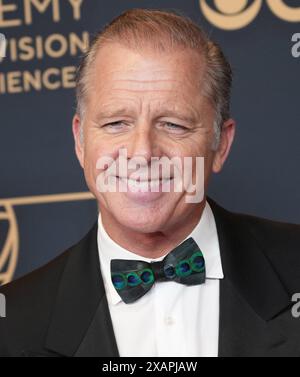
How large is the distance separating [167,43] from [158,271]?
562 millimetres

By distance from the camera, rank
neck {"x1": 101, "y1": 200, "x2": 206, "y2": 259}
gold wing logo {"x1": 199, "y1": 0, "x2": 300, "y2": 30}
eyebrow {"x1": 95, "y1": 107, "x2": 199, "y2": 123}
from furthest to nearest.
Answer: gold wing logo {"x1": 199, "y1": 0, "x2": 300, "y2": 30}, neck {"x1": 101, "y1": 200, "x2": 206, "y2": 259}, eyebrow {"x1": 95, "y1": 107, "x2": 199, "y2": 123}

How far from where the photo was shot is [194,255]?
2.40 meters

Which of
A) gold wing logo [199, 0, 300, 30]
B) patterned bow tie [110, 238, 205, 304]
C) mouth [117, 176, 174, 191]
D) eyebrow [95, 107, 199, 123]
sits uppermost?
gold wing logo [199, 0, 300, 30]

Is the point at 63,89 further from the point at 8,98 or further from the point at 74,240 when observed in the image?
the point at 74,240

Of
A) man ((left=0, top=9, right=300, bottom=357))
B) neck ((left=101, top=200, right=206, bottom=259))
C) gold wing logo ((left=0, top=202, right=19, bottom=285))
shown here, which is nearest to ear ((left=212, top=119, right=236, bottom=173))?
man ((left=0, top=9, right=300, bottom=357))

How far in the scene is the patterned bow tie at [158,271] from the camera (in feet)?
7.73

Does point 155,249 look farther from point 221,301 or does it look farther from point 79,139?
point 79,139

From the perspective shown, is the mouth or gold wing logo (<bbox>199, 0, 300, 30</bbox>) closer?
the mouth

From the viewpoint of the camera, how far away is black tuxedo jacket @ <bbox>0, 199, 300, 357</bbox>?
7.53 ft

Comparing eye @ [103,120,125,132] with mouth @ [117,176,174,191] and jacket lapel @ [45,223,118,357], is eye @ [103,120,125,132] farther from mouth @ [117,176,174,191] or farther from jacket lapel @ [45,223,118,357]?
jacket lapel @ [45,223,118,357]

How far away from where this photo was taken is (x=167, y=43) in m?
2.32

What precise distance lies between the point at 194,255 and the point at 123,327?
253mm

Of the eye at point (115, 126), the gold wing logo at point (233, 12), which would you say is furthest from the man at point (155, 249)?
the gold wing logo at point (233, 12)

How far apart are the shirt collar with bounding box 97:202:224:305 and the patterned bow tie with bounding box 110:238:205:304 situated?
1.1 inches
